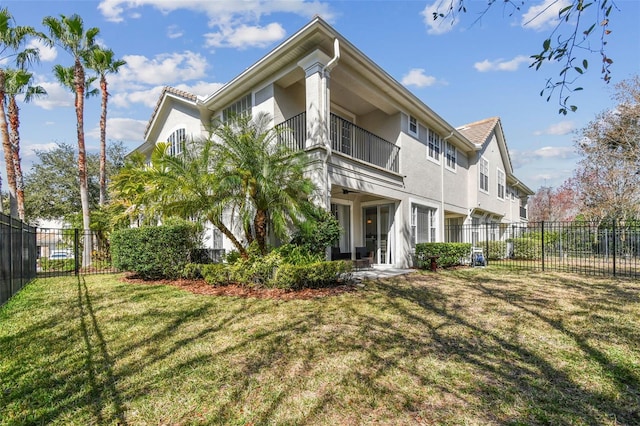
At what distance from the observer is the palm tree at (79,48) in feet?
47.5

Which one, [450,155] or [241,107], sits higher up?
[241,107]

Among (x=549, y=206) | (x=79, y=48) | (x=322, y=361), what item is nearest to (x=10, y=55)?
(x=79, y=48)

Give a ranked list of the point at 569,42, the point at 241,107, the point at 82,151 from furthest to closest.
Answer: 1. the point at 82,151
2. the point at 241,107
3. the point at 569,42

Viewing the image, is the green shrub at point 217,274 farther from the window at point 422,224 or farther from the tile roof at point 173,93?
the window at point 422,224

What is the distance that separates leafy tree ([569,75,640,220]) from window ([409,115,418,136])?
14212 millimetres

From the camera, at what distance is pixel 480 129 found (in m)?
20.1

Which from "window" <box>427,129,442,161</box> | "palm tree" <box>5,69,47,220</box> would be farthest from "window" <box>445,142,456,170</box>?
"palm tree" <box>5,69,47,220</box>

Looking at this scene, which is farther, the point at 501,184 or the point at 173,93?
the point at 501,184

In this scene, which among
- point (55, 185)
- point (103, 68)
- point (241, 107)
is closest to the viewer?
point (241, 107)

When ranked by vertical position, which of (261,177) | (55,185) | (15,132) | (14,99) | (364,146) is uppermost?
(14,99)

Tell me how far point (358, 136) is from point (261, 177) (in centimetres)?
562

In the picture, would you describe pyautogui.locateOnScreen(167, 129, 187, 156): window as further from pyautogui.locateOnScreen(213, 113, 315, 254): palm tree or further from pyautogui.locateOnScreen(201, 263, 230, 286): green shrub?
pyautogui.locateOnScreen(201, 263, 230, 286): green shrub

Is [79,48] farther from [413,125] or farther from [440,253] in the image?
[440,253]

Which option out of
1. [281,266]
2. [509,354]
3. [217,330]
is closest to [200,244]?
[281,266]
